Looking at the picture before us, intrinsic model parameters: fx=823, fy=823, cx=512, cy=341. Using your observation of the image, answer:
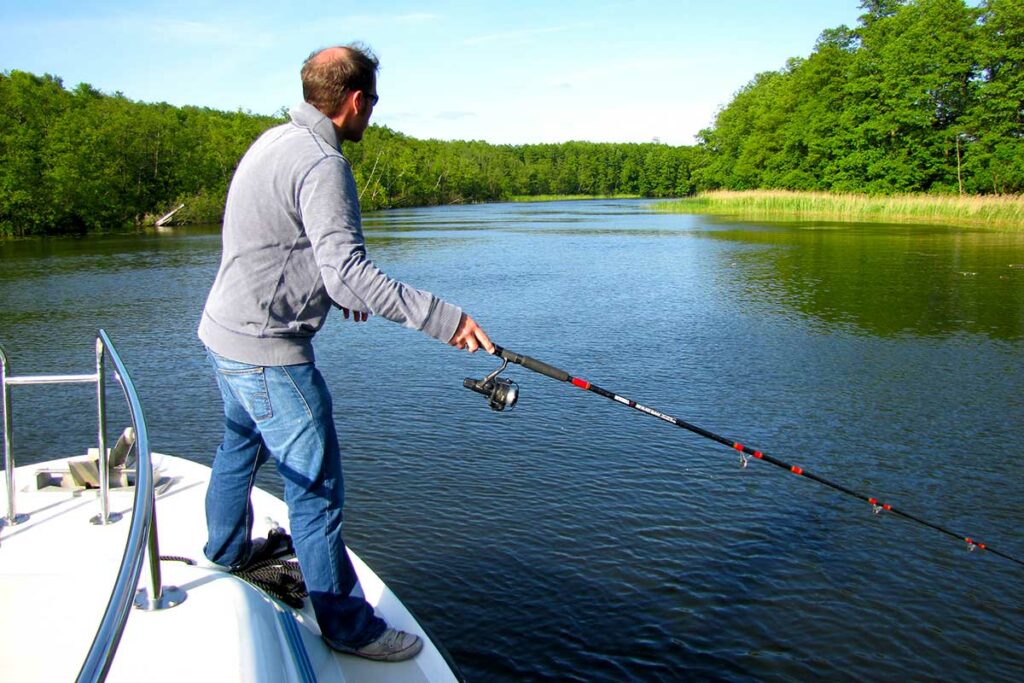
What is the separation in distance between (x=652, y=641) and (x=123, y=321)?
1291cm

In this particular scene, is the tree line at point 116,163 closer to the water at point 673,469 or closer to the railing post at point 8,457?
the water at point 673,469

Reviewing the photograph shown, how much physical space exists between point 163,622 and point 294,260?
1.23 meters

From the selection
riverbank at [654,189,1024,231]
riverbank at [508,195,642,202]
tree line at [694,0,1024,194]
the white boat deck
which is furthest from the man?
riverbank at [508,195,642,202]

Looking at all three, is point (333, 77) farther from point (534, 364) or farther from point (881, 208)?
point (881, 208)

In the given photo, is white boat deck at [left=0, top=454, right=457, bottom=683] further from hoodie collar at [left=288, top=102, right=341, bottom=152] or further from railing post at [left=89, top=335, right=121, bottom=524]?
hoodie collar at [left=288, top=102, right=341, bottom=152]

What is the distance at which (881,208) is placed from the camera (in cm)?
4403

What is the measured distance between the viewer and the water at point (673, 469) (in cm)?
468

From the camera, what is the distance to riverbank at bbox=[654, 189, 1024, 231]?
36.5 metres

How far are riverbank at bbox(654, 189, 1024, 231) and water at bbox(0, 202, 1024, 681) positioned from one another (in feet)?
75.7

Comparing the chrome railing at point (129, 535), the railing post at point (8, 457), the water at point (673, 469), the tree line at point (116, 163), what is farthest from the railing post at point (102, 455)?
the tree line at point (116, 163)

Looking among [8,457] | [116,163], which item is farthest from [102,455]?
[116,163]

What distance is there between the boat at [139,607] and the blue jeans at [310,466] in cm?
13

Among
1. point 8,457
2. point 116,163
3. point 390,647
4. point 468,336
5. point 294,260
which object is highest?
point 116,163

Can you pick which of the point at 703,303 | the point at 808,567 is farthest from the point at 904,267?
the point at 808,567
